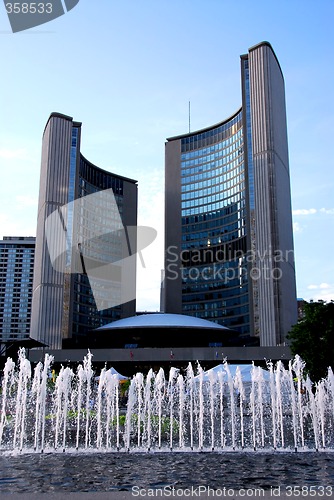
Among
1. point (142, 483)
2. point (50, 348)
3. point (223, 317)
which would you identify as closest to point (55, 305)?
point (50, 348)

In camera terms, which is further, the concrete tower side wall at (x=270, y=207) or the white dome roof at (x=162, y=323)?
the white dome roof at (x=162, y=323)

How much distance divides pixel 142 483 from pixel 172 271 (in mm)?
109431

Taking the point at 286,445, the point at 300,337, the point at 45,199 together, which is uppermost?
the point at 45,199

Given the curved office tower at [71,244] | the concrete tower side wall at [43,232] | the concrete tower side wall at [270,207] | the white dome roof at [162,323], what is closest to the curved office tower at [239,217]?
the concrete tower side wall at [270,207]

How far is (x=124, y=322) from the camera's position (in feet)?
315

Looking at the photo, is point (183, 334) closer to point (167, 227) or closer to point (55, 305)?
point (55, 305)

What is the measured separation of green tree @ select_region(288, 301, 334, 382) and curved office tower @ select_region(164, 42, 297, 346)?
52.8m

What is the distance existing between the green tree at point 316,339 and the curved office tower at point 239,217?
5277 cm

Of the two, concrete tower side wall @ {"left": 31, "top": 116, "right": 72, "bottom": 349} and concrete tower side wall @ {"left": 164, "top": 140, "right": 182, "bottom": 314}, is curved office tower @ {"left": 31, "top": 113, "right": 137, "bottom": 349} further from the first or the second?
concrete tower side wall @ {"left": 164, "top": 140, "right": 182, "bottom": 314}

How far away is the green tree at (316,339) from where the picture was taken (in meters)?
29.7

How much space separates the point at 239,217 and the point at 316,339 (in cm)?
7668

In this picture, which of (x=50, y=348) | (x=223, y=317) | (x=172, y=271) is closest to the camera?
(x=50, y=348)

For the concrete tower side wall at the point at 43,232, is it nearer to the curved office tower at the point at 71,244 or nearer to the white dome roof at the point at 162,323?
the curved office tower at the point at 71,244

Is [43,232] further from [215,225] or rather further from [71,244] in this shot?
[215,225]
